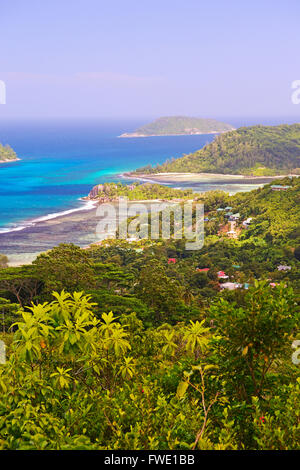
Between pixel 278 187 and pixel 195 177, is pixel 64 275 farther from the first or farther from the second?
pixel 195 177

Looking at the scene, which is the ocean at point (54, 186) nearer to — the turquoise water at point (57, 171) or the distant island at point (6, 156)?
the turquoise water at point (57, 171)

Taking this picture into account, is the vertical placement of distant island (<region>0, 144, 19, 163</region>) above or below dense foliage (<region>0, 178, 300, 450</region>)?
above

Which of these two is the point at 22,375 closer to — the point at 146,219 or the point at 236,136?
the point at 146,219

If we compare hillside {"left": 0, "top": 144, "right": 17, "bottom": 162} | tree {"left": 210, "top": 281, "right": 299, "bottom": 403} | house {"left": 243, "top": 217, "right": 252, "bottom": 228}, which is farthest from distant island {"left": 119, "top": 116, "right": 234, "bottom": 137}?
tree {"left": 210, "top": 281, "right": 299, "bottom": 403}

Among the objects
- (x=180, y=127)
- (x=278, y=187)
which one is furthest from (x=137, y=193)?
(x=180, y=127)

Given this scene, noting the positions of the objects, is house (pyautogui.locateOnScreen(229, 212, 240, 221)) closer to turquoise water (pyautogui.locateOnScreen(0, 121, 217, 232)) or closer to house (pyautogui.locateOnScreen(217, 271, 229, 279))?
house (pyautogui.locateOnScreen(217, 271, 229, 279))

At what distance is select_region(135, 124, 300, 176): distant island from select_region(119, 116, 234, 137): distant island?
237 feet

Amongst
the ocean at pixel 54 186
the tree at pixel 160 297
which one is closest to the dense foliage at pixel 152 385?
the tree at pixel 160 297

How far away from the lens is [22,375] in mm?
2850

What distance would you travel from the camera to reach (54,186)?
166 ft

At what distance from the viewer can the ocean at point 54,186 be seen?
29812 millimetres

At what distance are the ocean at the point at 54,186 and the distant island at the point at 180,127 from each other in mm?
46158

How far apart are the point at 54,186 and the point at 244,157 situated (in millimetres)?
32707

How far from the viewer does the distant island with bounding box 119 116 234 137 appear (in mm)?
151375
